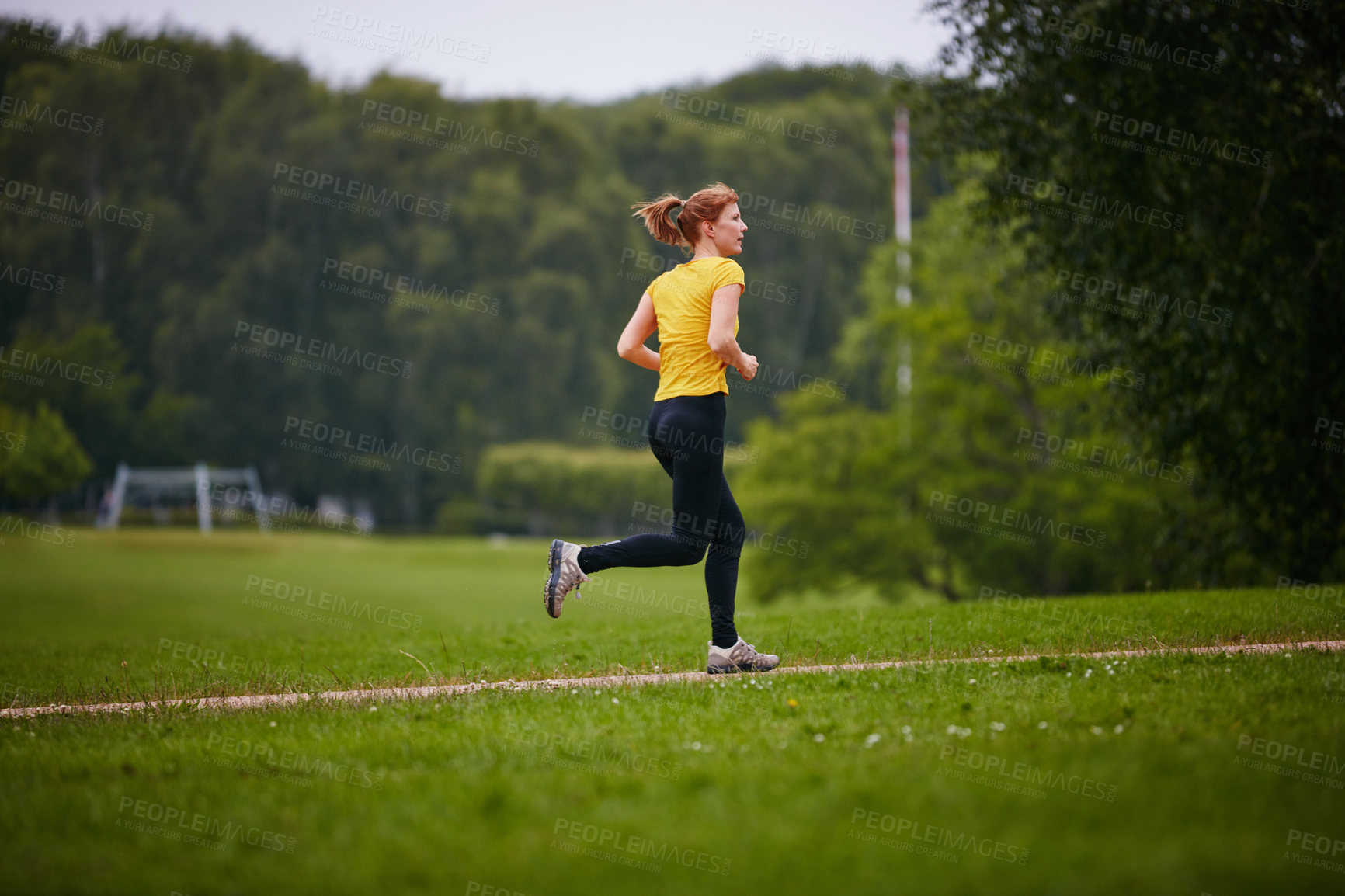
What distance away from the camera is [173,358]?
55.9 m

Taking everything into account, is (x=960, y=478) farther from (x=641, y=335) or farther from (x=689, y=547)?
(x=689, y=547)

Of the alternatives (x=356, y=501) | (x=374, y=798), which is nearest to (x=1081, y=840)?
(x=374, y=798)

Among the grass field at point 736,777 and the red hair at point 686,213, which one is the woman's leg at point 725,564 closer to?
the grass field at point 736,777

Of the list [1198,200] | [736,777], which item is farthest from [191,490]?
[736,777]

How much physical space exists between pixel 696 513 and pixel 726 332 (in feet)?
3.35

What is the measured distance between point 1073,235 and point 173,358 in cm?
5250

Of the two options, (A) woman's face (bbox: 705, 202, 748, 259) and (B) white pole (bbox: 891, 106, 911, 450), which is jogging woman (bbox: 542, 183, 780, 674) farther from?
(B) white pole (bbox: 891, 106, 911, 450)

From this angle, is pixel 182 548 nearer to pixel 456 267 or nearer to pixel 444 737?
pixel 456 267

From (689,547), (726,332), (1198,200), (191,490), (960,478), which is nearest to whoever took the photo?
(726,332)

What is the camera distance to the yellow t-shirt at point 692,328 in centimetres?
602

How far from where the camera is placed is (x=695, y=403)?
19.6 ft

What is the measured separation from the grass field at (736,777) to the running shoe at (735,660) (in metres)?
0.26

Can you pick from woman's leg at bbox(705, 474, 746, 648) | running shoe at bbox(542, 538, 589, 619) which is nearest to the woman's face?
woman's leg at bbox(705, 474, 746, 648)

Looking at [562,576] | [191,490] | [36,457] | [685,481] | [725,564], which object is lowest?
[191,490]
